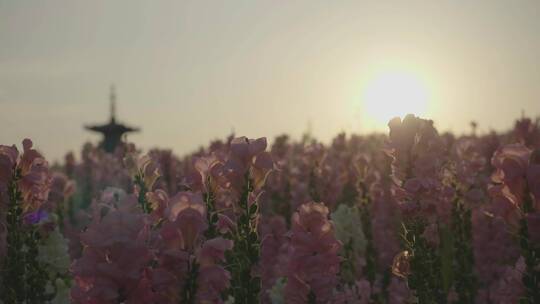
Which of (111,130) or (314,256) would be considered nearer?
(314,256)

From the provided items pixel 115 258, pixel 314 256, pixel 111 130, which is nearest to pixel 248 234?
pixel 314 256

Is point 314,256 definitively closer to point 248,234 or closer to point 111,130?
point 248,234

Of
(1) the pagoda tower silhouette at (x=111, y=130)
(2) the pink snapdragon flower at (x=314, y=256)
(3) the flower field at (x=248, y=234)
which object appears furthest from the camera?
(1) the pagoda tower silhouette at (x=111, y=130)

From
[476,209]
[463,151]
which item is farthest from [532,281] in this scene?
[476,209]

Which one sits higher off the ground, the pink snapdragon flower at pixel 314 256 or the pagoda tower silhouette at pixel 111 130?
the pagoda tower silhouette at pixel 111 130

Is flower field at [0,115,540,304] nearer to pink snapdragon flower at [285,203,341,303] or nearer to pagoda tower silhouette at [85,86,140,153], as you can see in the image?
pink snapdragon flower at [285,203,341,303]

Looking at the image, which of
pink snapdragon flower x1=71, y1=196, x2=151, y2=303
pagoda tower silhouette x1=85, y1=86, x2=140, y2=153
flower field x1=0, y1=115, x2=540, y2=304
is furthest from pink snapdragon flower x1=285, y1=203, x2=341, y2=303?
pagoda tower silhouette x1=85, y1=86, x2=140, y2=153

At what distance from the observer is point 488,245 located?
9.25 m

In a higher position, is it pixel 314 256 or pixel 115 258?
pixel 115 258

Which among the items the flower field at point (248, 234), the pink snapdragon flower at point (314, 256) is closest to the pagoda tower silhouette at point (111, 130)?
A: the flower field at point (248, 234)

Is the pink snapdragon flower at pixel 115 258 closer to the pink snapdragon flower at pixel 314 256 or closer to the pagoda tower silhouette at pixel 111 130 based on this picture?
the pink snapdragon flower at pixel 314 256

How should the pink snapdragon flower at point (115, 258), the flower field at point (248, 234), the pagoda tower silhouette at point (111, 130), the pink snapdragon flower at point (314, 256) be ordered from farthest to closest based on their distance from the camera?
the pagoda tower silhouette at point (111, 130), the pink snapdragon flower at point (314, 256), the flower field at point (248, 234), the pink snapdragon flower at point (115, 258)

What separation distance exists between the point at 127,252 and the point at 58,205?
767cm

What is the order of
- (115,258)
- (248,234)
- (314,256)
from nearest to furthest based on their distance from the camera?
(115,258)
(248,234)
(314,256)
